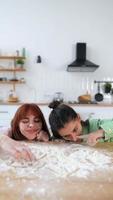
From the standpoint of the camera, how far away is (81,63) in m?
4.64

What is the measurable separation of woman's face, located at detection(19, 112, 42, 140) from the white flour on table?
160 millimetres

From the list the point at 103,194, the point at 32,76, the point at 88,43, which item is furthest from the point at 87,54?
the point at 103,194

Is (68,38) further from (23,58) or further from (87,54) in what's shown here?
(23,58)

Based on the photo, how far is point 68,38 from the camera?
194 inches

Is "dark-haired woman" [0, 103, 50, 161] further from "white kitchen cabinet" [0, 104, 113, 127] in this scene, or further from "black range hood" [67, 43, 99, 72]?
"black range hood" [67, 43, 99, 72]

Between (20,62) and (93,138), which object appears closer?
(93,138)

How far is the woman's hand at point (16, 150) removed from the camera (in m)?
1.06

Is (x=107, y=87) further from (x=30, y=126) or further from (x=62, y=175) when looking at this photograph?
(x=62, y=175)

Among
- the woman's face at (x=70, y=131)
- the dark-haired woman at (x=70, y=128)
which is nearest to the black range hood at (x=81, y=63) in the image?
the dark-haired woman at (x=70, y=128)

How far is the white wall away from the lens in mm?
4895

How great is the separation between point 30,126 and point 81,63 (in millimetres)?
3368

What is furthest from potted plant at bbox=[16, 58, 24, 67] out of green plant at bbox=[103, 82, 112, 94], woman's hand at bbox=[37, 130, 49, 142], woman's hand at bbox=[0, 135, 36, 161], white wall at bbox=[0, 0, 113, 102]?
woman's hand at bbox=[0, 135, 36, 161]

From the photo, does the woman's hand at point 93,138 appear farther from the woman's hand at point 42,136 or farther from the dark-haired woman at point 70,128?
the woman's hand at point 42,136

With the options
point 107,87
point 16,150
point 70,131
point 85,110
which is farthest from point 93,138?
point 107,87
